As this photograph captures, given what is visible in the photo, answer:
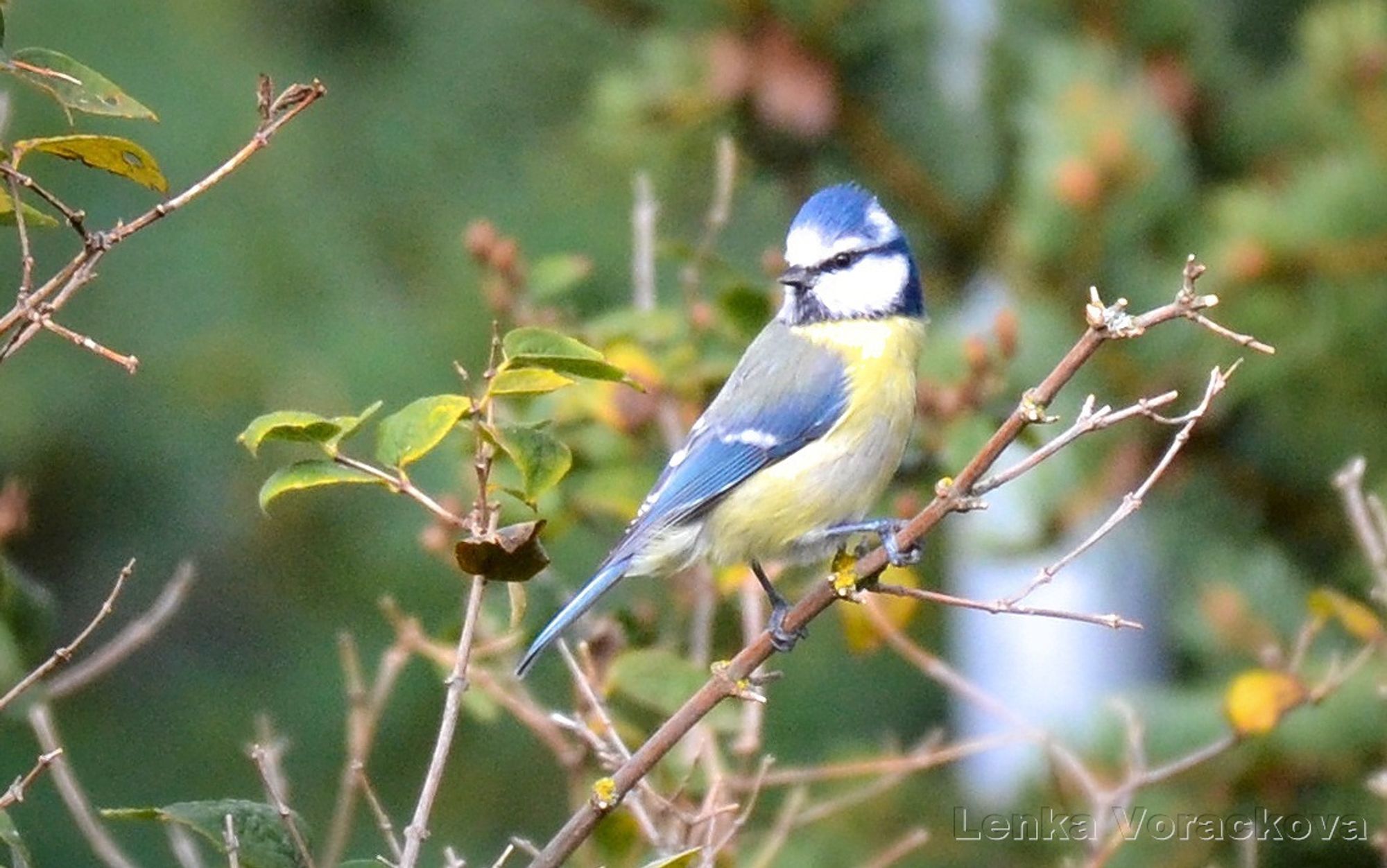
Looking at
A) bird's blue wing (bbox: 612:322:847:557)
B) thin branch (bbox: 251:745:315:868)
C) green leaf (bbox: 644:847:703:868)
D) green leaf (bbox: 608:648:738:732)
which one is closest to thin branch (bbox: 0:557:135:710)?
thin branch (bbox: 251:745:315:868)

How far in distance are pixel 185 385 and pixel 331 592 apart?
632 mm

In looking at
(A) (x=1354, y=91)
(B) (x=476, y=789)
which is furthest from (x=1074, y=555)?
(B) (x=476, y=789)

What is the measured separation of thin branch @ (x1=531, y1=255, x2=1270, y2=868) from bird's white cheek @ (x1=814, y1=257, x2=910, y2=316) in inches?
35.1

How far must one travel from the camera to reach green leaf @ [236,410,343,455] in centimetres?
140

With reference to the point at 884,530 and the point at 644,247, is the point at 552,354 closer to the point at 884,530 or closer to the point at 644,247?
the point at 884,530

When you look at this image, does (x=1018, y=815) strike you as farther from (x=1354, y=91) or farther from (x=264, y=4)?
(x=264, y=4)

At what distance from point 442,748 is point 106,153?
482 millimetres

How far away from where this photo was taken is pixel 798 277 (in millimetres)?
2352

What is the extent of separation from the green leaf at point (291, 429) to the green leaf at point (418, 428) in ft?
0.17

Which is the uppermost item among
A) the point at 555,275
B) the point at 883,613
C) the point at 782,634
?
the point at 555,275

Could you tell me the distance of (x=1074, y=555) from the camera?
4.98 feet

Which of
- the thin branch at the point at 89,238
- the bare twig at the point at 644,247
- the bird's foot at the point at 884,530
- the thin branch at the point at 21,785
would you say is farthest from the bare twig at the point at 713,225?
the thin branch at the point at 21,785

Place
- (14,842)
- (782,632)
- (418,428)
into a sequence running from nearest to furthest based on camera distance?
1. (14,842)
2. (418,428)
3. (782,632)

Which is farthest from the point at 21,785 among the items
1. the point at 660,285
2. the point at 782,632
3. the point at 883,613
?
the point at 660,285
